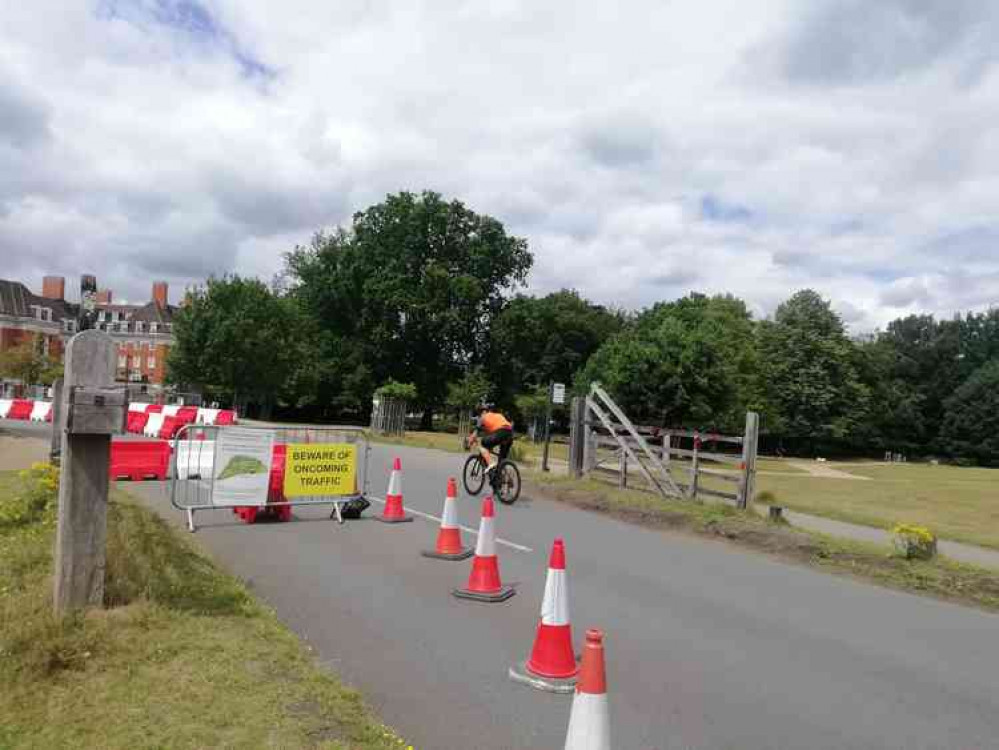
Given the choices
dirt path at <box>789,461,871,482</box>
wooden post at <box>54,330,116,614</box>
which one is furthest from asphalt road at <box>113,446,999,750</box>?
dirt path at <box>789,461,871,482</box>

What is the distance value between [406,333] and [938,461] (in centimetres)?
5760

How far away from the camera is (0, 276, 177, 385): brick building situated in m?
94.6

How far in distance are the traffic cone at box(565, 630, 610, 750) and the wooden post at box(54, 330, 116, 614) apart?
3281 mm

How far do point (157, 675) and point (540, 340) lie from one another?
60379 millimetres

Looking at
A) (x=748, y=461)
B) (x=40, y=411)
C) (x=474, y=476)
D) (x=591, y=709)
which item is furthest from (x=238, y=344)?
(x=591, y=709)

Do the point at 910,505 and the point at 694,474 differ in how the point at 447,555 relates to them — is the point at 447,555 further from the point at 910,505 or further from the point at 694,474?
the point at 910,505

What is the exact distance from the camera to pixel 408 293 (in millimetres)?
57344

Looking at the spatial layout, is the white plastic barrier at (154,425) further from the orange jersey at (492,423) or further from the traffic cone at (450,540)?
the traffic cone at (450,540)

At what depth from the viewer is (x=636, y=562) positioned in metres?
9.60

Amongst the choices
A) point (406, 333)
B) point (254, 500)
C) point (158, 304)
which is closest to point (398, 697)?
point (254, 500)

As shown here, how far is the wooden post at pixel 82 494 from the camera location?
4.94 m

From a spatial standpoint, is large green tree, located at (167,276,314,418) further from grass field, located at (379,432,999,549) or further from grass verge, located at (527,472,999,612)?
grass verge, located at (527,472,999,612)

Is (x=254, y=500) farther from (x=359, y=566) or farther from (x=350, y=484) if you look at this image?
(x=359, y=566)

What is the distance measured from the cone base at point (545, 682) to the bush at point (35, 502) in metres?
5.16
